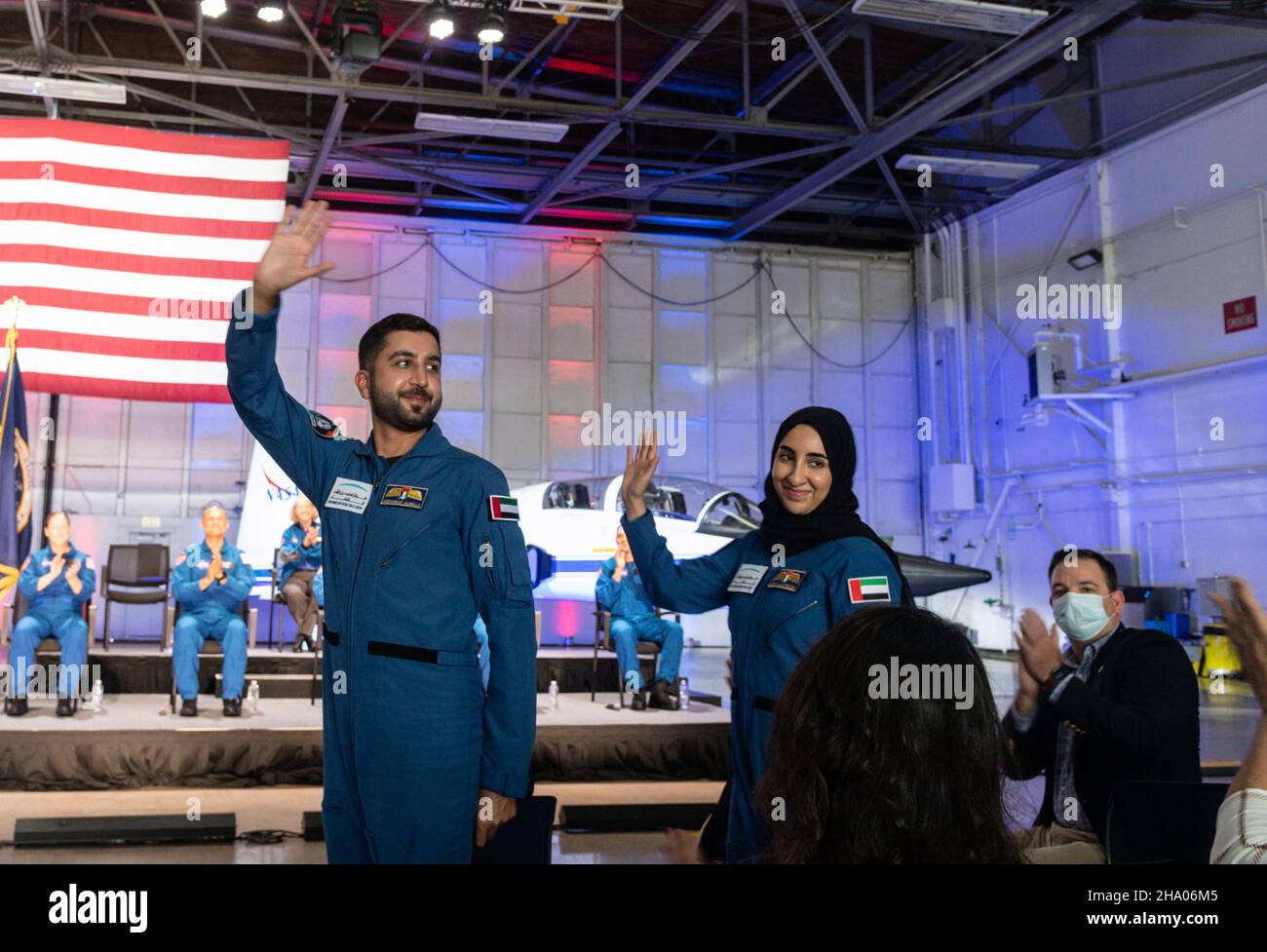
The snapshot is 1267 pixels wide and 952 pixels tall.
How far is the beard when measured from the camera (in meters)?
2.46

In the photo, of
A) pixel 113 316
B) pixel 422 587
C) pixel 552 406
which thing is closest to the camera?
pixel 422 587

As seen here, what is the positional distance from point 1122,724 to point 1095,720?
7cm

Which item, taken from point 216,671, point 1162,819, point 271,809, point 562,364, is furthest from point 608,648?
point 562,364

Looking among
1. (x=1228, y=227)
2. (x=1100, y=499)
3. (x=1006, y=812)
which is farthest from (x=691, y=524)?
(x=1006, y=812)

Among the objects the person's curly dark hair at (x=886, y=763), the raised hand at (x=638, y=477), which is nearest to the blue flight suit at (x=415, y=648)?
the raised hand at (x=638, y=477)

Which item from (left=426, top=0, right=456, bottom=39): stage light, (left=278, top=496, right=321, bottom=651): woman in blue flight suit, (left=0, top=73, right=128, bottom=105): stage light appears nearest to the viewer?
(left=426, top=0, right=456, bottom=39): stage light

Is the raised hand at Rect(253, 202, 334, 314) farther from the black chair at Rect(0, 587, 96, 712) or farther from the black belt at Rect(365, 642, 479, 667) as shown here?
the black chair at Rect(0, 587, 96, 712)

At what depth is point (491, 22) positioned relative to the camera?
849 cm

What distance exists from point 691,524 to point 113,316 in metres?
5.71

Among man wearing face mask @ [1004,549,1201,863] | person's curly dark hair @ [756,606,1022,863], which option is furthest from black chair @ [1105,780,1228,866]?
person's curly dark hair @ [756,606,1022,863]

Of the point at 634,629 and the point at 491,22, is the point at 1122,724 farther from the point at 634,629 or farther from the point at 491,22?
the point at 491,22
